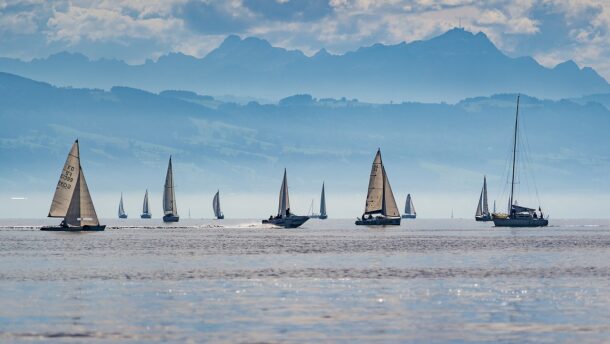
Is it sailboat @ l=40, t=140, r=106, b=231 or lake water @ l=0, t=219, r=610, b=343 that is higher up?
sailboat @ l=40, t=140, r=106, b=231

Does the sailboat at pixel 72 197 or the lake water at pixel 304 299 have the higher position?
the sailboat at pixel 72 197

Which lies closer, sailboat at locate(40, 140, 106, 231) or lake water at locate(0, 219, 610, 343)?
lake water at locate(0, 219, 610, 343)

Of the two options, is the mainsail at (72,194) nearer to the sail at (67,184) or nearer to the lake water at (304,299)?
the sail at (67,184)

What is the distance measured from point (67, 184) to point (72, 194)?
1.59 meters

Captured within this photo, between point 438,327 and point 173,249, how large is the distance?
84.9 m

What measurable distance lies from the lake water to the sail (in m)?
51.9

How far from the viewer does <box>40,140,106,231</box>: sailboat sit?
548 ft

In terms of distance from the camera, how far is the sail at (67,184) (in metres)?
167

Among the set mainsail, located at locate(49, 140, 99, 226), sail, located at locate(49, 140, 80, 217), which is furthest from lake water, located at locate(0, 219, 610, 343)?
sail, located at locate(49, 140, 80, 217)

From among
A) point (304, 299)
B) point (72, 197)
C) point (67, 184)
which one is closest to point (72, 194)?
point (72, 197)

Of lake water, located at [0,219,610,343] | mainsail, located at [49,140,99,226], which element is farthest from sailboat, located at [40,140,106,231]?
lake water, located at [0,219,610,343]

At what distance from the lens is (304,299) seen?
68375mm

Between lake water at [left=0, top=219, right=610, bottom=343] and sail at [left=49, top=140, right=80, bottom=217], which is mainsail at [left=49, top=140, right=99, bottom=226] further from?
lake water at [left=0, top=219, right=610, bottom=343]

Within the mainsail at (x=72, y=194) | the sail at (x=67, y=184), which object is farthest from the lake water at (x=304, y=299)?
the sail at (x=67, y=184)
